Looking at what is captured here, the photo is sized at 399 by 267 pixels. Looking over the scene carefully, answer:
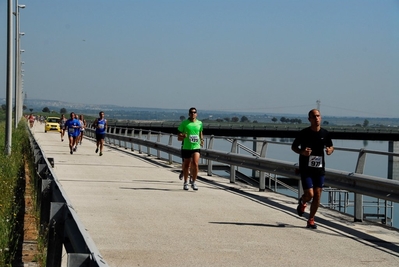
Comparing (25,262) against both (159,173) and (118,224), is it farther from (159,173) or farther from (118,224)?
(159,173)

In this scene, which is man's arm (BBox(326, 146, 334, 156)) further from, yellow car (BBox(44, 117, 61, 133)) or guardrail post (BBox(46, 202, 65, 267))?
yellow car (BBox(44, 117, 61, 133))

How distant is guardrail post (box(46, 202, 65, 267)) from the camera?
22.5ft

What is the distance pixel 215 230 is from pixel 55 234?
5.38m

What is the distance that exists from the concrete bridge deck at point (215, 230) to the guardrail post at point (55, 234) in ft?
6.74

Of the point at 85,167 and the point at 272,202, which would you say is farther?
the point at 85,167

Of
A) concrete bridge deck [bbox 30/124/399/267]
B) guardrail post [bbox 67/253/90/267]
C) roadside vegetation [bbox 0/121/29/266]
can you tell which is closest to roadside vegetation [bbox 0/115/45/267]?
roadside vegetation [bbox 0/121/29/266]

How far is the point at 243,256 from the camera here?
989 centimetres

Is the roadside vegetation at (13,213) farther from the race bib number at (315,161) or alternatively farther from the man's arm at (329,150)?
the man's arm at (329,150)

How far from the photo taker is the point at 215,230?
39.8 feet

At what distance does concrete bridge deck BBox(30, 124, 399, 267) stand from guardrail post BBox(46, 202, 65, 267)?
6.74 feet

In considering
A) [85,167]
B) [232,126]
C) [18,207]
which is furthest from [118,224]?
[232,126]

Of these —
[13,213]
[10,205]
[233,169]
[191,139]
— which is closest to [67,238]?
[13,213]

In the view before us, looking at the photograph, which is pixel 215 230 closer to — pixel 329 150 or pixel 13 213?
pixel 329 150

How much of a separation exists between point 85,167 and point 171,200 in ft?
34.0
